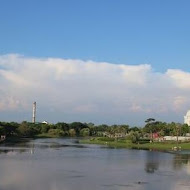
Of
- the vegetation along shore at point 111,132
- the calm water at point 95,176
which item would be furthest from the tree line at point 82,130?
the calm water at point 95,176

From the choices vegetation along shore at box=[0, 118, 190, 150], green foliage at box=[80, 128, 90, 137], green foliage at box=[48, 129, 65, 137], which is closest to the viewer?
vegetation along shore at box=[0, 118, 190, 150]

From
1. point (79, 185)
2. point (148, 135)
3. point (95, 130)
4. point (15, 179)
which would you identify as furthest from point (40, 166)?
point (95, 130)

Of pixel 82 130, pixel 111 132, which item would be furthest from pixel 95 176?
pixel 82 130

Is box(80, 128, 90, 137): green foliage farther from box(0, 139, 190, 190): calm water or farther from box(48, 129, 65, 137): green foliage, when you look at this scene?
box(0, 139, 190, 190): calm water

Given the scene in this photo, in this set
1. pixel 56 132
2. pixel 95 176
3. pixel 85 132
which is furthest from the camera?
pixel 85 132

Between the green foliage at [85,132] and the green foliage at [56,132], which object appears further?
the green foliage at [85,132]

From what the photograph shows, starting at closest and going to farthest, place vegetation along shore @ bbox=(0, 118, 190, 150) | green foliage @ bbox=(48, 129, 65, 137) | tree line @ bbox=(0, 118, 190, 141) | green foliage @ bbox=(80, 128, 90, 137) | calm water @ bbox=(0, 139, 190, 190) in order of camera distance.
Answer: calm water @ bbox=(0, 139, 190, 190), vegetation along shore @ bbox=(0, 118, 190, 150), tree line @ bbox=(0, 118, 190, 141), green foliage @ bbox=(48, 129, 65, 137), green foliage @ bbox=(80, 128, 90, 137)

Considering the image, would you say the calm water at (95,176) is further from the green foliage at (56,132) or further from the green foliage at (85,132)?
the green foliage at (85,132)

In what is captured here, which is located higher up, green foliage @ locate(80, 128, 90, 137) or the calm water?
green foliage @ locate(80, 128, 90, 137)

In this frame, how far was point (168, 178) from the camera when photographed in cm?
3678

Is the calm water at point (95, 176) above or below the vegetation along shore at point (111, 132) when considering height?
below

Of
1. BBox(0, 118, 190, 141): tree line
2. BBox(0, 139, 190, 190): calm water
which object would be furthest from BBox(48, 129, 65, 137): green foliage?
BBox(0, 139, 190, 190): calm water

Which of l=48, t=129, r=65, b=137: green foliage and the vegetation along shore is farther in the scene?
l=48, t=129, r=65, b=137: green foliage

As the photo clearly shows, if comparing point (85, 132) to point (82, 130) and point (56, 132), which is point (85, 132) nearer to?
point (82, 130)
